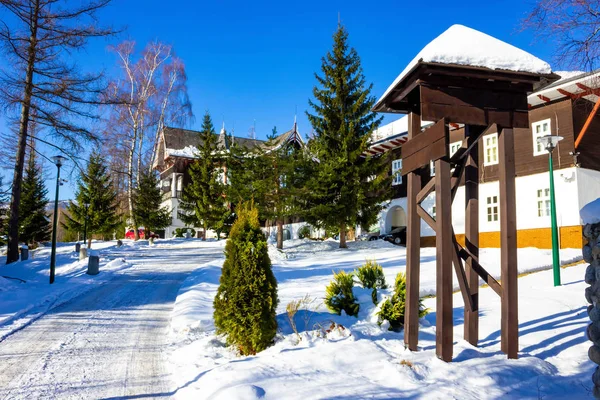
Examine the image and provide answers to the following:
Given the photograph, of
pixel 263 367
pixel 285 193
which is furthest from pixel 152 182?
pixel 263 367

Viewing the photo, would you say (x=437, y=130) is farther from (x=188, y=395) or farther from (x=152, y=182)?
(x=152, y=182)

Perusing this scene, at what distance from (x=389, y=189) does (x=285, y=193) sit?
549 cm

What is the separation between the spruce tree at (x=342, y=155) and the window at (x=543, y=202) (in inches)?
278

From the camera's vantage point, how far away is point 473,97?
5605 mm

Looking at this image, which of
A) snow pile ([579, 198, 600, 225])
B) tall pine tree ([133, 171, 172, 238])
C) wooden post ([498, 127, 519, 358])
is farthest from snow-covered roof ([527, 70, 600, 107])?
tall pine tree ([133, 171, 172, 238])

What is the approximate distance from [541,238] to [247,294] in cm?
1844

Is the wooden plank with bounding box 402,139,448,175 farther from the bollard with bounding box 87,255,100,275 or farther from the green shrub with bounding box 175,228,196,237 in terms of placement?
the green shrub with bounding box 175,228,196,237

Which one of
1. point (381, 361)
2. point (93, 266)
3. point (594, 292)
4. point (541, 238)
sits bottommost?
point (381, 361)

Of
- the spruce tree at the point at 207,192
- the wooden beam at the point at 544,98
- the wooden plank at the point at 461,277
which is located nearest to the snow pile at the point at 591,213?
the wooden plank at the point at 461,277

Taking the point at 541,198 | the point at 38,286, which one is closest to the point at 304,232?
the point at 541,198

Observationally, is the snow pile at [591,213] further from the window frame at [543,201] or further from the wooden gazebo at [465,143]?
the window frame at [543,201]

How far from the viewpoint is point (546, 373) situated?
4871 mm

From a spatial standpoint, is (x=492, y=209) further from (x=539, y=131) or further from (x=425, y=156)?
(x=425, y=156)

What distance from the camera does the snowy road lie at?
4914mm
